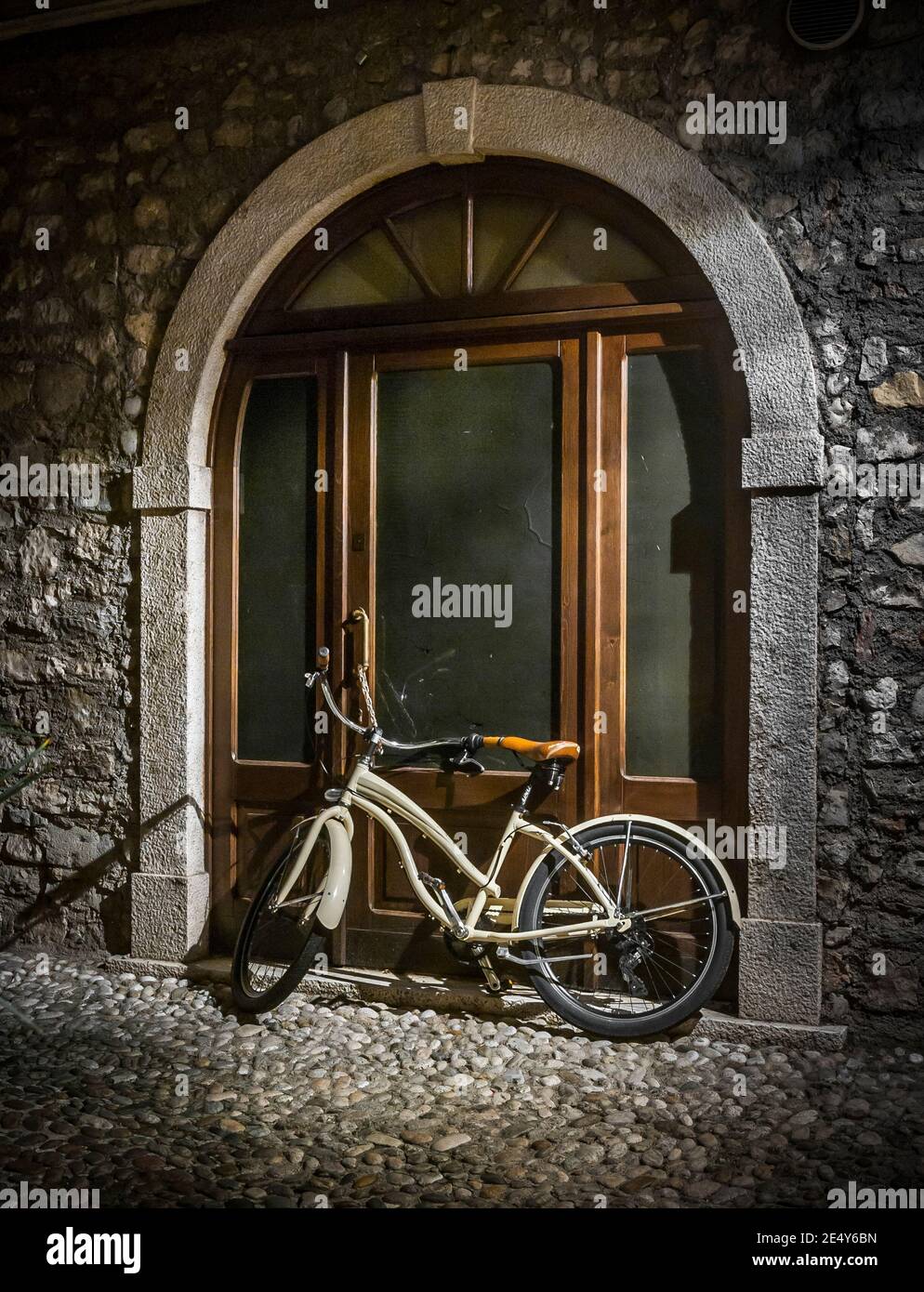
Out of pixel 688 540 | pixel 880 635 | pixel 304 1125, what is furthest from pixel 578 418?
pixel 304 1125

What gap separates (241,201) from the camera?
468 cm

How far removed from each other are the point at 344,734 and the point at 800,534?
197 cm

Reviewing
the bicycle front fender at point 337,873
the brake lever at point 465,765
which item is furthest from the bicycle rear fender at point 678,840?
the bicycle front fender at point 337,873

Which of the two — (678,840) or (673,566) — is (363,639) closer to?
(673,566)

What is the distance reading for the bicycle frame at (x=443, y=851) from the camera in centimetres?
404

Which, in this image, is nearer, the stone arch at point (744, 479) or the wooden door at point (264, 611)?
the stone arch at point (744, 479)

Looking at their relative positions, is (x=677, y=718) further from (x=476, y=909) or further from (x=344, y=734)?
(x=344, y=734)

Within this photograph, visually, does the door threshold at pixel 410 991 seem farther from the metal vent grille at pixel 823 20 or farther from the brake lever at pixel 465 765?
the metal vent grille at pixel 823 20

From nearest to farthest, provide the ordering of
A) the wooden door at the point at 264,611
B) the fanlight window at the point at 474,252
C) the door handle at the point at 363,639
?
the fanlight window at the point at 474,252, the door handle at the point at 363,639, the wooden door at the point at 264,611

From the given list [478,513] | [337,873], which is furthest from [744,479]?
[337,873]

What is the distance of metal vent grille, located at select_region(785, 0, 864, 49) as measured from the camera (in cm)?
389

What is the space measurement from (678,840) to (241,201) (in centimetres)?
316

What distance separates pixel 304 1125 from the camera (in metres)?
3.36

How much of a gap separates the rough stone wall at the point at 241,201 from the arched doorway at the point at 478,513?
372mm
